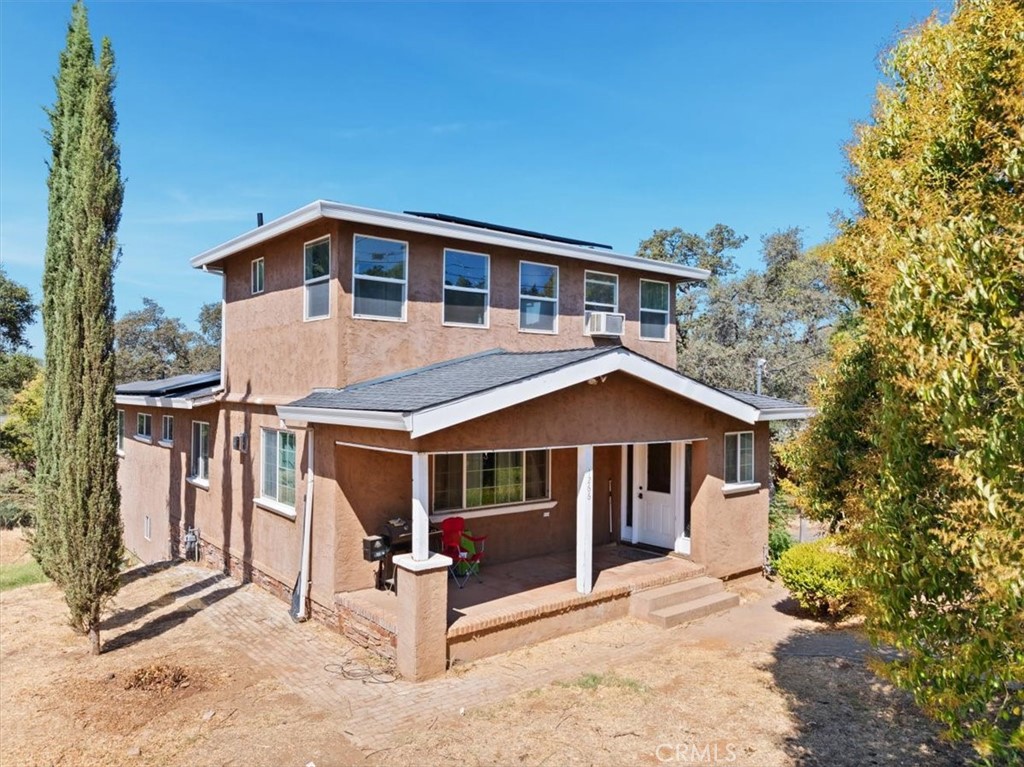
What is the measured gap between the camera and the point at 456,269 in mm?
11797

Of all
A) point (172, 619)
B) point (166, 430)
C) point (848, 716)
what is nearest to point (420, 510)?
point (848, 716)

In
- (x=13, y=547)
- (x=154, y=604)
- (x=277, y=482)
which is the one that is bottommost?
(x=13, y=547)

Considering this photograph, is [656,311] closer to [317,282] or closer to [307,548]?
[317,282]

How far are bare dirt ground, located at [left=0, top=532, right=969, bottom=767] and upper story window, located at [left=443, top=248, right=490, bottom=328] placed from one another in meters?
5.90

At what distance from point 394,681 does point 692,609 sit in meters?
5.13

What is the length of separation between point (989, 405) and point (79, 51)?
1229 cm

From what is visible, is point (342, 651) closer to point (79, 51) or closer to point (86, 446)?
point (86, 446)

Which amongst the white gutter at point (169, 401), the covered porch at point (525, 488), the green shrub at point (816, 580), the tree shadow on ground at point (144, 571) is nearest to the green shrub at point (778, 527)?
the covered porch at point (525, 488)

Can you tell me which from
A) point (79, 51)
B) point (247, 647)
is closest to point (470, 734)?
point (247, 647)

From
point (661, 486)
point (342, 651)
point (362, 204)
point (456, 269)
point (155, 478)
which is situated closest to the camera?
point (342, 651)

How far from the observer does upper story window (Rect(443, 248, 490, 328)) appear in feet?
38.3

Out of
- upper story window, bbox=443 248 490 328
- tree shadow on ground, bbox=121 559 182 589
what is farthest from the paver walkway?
upper story window, bbox=443 248 490 328

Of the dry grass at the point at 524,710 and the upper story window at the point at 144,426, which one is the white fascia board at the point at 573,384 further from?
the upper story window at the point at 144,426

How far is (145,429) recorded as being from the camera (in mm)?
17906
